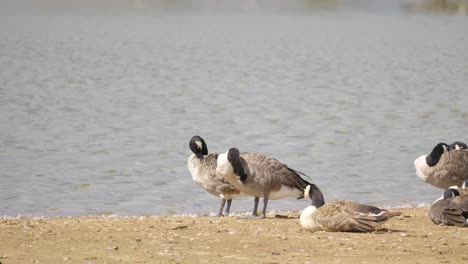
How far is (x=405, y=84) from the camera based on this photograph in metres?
30.2

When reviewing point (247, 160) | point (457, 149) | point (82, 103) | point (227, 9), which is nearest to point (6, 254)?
point (247, 160)

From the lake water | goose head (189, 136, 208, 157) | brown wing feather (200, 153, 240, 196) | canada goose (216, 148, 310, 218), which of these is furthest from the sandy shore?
the lake water

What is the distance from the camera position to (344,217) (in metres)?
9.36

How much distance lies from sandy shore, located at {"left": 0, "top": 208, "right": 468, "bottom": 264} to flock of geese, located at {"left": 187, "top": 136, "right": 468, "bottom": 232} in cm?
14

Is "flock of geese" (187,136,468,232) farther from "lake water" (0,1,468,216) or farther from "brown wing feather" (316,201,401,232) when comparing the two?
"lake water" (0,1,468,216)

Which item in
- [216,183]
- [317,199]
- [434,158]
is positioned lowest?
[216,183]

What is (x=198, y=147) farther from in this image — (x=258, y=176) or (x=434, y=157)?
(x=434, y=157)

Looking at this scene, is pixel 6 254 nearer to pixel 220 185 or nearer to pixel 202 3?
pixel 220 185

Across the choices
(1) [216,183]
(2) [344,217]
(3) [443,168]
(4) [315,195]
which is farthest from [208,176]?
(3) [443,168]

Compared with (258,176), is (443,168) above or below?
below

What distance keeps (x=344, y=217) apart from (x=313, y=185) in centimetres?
79

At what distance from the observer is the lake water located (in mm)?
14133

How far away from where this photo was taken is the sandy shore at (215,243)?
26.6 feet

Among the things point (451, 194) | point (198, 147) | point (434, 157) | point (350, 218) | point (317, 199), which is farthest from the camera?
point (434, 157)
